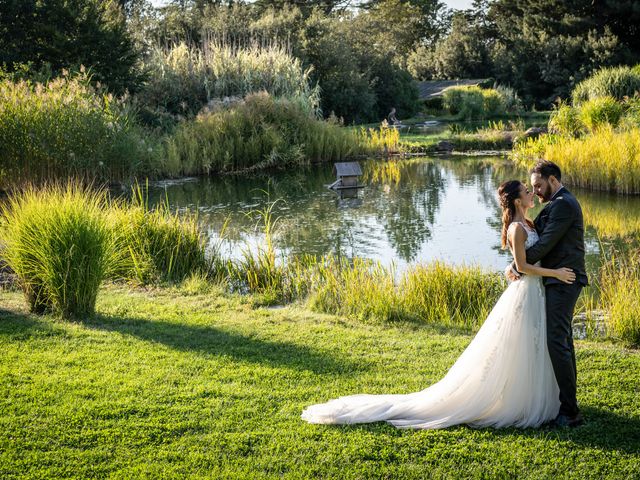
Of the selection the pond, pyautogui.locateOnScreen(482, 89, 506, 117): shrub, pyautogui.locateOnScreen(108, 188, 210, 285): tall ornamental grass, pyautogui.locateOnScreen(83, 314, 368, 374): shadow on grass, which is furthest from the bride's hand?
pyautogui.locateOnScreen(482, 89, 506, 117): shrub

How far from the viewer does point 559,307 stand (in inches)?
183

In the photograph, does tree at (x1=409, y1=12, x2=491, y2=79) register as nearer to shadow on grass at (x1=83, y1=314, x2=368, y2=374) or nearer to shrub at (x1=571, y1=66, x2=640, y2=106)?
shrub at (x1=571, y1=66, x2=640, y2=106)

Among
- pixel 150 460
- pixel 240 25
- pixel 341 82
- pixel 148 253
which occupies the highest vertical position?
pixel 240 25

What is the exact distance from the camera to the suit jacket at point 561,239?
4.59m

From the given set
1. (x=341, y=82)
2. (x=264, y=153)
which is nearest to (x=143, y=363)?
(x=264, y=153)

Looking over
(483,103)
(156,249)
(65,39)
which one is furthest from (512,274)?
(483,103)

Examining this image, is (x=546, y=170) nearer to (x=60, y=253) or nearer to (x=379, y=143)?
(x=60, y=253)

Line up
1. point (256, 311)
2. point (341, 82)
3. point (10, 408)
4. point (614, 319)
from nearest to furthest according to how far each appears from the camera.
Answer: point (10, 408), point (614, 319), point (256, 311), point (341, 82)

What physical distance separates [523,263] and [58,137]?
1382 cm

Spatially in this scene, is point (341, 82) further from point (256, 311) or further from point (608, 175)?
point (256, 311)

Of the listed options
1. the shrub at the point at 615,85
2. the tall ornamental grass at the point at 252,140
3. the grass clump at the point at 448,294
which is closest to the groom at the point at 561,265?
the grass clump at the point at 448,294

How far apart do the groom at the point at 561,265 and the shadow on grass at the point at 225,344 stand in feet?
5.98

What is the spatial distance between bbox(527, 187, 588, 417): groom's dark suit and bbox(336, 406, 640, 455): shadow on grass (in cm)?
16

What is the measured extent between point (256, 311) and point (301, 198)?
30.3ft
